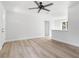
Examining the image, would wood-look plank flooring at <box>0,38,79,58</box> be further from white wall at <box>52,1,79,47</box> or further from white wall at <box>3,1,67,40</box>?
white wall at <box>3,1,67,40</box>

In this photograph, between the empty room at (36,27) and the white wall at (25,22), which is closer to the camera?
the empty room at (36,27)

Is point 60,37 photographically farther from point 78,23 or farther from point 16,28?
point 16,28

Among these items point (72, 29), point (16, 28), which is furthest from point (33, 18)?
point (72, 29)

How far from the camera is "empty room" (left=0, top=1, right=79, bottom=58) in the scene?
19.9 feet

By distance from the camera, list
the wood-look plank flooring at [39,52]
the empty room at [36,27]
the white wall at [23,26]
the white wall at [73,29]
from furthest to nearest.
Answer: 1. the white wall at [23,26]
2. the white wall at [73,29]
3. the empty room at [36,27]
4. the wood-look plank flooring at [39,52]

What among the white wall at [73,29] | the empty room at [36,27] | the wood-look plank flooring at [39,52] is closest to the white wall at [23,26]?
the empty room at [36,27]

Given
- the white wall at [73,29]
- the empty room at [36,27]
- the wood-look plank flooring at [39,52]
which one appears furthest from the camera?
the white wall at [73,29]

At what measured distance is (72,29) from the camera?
7.14m

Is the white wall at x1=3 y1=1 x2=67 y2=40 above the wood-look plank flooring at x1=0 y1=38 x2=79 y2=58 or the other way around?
above

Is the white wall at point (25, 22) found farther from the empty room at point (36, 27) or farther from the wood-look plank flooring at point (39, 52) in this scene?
the wood-look plank flooring at point (39, 52)

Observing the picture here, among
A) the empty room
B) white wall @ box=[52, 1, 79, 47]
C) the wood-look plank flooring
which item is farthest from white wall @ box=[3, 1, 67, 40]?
the wood-look plank flooring

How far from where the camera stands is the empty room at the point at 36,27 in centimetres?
606

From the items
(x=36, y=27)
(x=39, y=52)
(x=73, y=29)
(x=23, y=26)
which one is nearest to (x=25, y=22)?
(x=23, y=26)

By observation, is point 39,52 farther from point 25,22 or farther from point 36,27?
point 36,27
